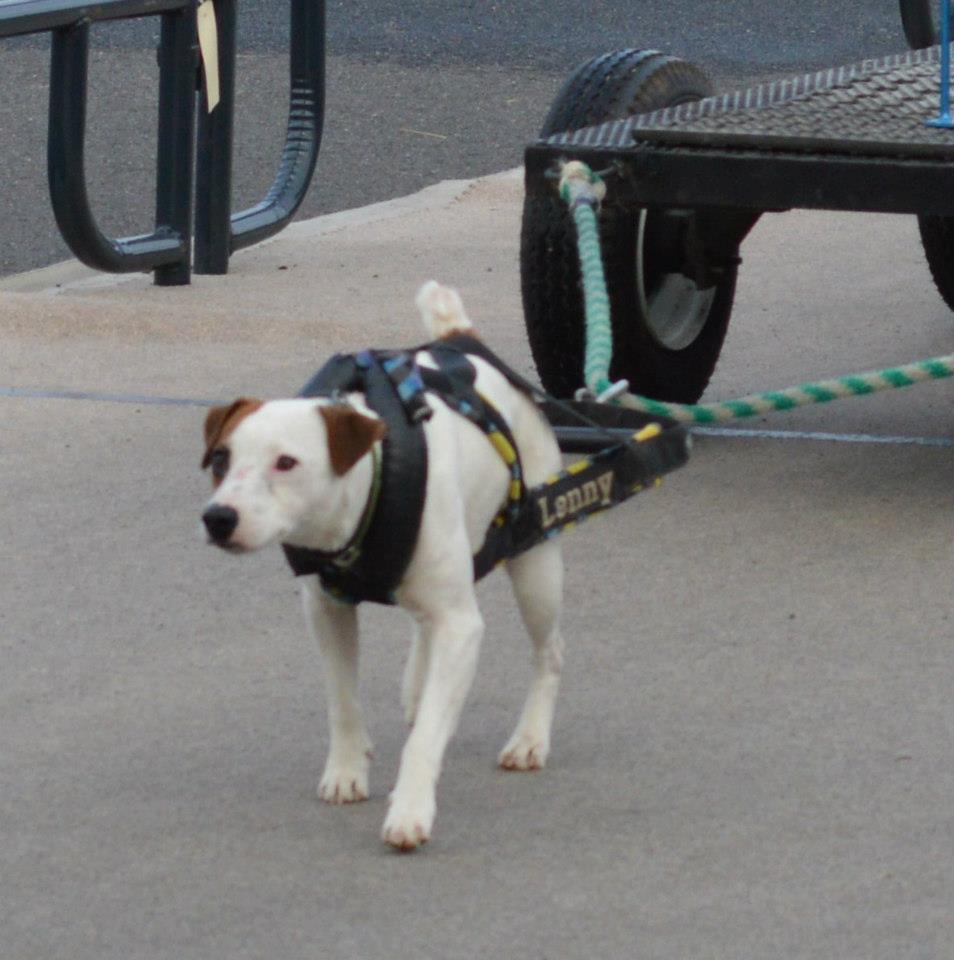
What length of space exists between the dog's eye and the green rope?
1710 mm

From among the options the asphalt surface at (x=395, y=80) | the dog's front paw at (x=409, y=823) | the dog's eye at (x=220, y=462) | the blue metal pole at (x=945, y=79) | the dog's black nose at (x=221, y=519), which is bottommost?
the asphalt surface at (x=395, y=80)

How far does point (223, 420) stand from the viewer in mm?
3479

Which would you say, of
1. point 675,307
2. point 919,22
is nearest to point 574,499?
point 675,307

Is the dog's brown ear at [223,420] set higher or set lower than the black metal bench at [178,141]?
higher

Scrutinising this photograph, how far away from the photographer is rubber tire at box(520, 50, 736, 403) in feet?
20.1

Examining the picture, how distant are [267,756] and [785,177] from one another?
2.14 metres

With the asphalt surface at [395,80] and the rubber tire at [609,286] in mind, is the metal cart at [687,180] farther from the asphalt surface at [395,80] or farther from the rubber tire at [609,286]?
the asphalt surface at [395,80]

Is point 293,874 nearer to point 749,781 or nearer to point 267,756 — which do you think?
point 267,756

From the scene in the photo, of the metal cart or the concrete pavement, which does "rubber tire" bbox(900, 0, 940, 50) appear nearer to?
the metal cart

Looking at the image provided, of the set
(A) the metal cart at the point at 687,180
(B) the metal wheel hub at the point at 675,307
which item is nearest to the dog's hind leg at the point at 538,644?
(A) the metal cart at the point at 687,180

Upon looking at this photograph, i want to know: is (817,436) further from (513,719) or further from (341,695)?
(341,695)

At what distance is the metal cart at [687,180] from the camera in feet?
18.1

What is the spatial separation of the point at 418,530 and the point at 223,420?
341mm

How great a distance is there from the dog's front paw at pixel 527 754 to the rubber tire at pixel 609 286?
2062 mm
